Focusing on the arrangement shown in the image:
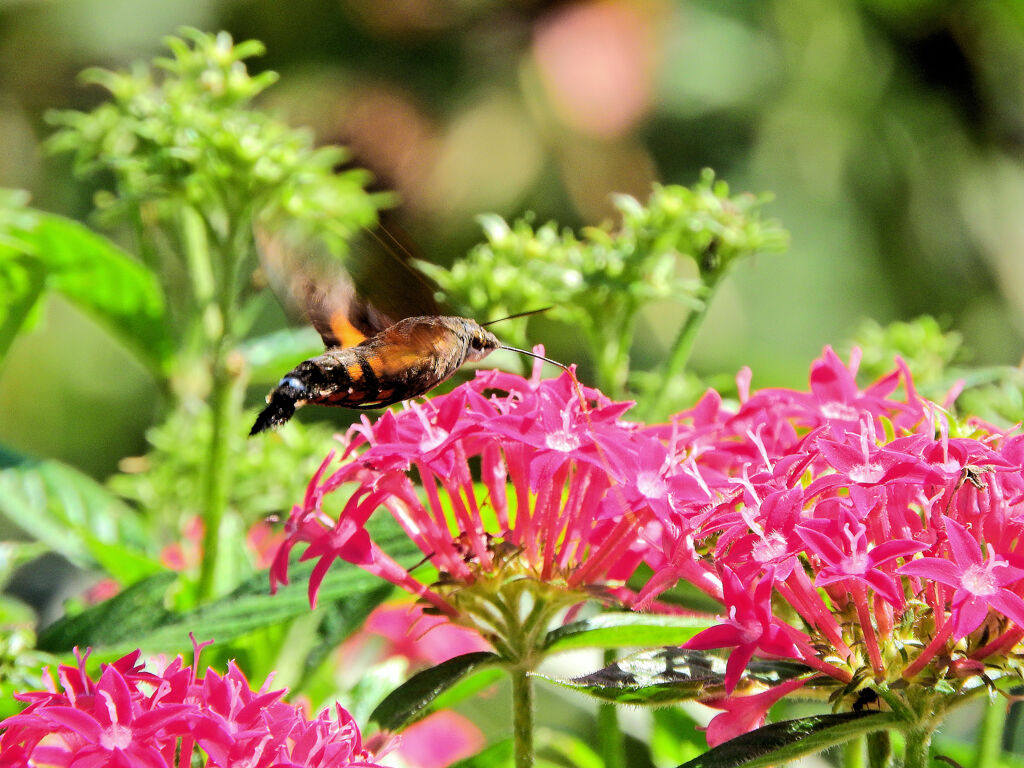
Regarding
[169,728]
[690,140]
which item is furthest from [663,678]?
[690,140]

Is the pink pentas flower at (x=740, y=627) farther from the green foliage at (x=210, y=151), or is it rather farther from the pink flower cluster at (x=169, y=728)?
the green foliage at (x=210, y=151)

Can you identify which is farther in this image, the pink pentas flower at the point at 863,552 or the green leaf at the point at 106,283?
the green leaf at the point at 106,283

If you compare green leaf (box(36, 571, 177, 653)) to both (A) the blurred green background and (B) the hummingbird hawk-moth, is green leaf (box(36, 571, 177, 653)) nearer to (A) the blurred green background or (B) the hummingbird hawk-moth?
(B) the hummingbird hawk-moth

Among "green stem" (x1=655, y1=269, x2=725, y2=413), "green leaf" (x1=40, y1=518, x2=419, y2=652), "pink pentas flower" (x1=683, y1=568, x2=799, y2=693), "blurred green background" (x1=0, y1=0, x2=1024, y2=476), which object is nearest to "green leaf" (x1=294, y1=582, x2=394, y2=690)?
"green leaf" (x1=40, y1=518, x2=419, y2=652)

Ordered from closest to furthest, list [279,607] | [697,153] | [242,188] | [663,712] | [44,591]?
[279,607] < [242,188] < [663,712] < [44,591] < [697,153]

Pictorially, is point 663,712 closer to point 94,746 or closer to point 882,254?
point 94,746

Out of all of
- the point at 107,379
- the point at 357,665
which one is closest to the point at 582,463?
the point at 357,665

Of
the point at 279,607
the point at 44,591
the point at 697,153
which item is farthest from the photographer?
the point at 697,153

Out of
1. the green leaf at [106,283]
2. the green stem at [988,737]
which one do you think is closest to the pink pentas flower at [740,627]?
Answer: the green stem at [988,737]
